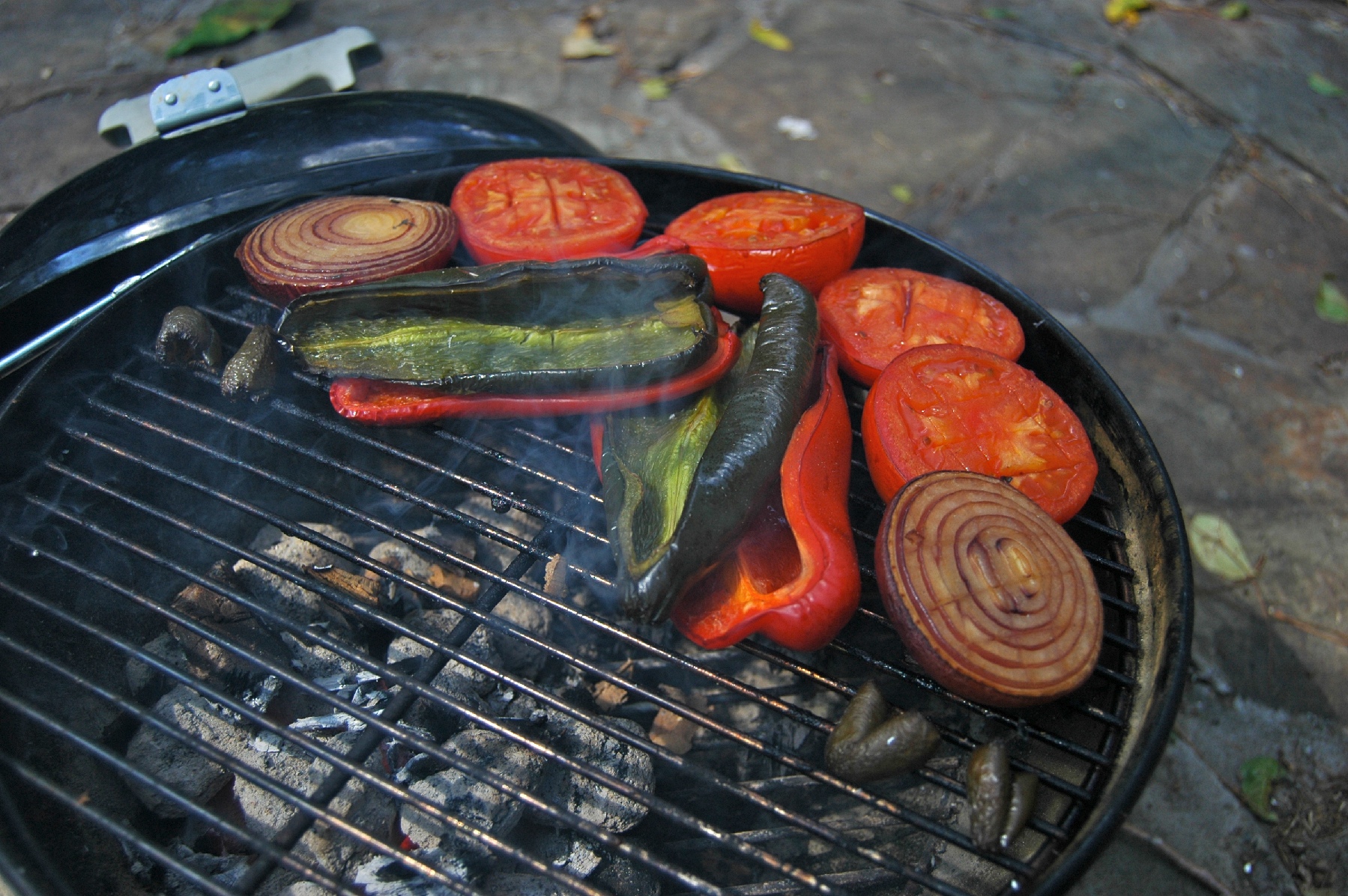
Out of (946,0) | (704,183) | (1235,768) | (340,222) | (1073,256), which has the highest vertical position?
(340,222)

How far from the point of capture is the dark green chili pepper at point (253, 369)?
2.33 metres

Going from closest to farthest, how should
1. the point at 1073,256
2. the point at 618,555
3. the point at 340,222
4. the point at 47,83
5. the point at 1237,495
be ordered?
the point at 618,555 < the point at 340,222 < the point at 1237,495 < the point at 1073,256 < the point at 47,83

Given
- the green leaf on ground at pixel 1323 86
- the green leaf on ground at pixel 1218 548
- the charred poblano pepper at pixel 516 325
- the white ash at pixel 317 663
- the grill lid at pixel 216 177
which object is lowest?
the green leaf on ground at pixel 1218 548

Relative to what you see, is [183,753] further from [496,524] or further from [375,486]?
[496,524]

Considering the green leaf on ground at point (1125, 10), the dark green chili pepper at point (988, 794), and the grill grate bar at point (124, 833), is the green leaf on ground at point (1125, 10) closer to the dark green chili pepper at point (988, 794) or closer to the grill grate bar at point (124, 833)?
the dark green chili pepper at point (988, 794)

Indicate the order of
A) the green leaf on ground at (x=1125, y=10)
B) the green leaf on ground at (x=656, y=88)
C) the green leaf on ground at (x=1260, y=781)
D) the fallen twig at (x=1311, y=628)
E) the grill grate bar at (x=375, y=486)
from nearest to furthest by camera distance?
the grill grate bar at (x=375, y=486), the green leaf on ground at (x=1260, y=781), the fallen twig at (x=1311, y=628), the green leaf on ground at (x=656, y=88), the green leaf on ground at (x=1125, y=10)

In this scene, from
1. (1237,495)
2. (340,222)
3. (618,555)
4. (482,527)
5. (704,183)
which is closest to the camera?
(618,555)

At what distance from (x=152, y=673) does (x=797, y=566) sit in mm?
1812

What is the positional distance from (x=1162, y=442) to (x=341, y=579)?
400 centimetres

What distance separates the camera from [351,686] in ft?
7.38

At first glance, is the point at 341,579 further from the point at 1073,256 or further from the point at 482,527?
the point at 1073,256

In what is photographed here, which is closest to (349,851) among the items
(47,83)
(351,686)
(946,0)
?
(351,686)

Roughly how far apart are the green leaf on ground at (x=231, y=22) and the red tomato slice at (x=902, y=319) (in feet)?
20.1

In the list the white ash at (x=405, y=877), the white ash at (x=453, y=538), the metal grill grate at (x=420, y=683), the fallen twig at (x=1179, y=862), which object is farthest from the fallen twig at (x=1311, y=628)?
the white ash at (x=405, y=877)
